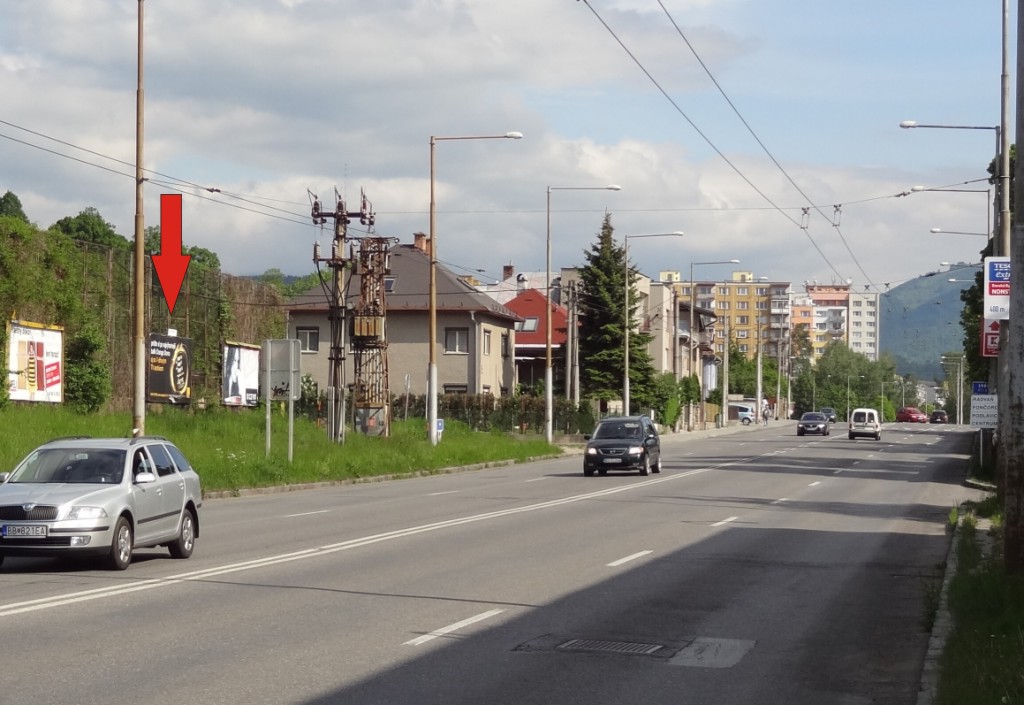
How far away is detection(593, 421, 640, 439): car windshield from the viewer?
130 ft

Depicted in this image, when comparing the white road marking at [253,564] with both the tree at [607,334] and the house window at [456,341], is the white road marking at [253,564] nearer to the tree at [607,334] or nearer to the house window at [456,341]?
the house window at [456,341]

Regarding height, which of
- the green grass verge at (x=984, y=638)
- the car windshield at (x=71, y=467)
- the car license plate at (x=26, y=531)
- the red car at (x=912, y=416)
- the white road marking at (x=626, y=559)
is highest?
the car windshield at (x=71, y=467)

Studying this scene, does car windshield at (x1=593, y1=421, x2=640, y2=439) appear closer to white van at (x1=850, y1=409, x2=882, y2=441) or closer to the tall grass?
the tall grass

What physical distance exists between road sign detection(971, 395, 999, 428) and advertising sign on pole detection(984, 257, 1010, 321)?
9487mm

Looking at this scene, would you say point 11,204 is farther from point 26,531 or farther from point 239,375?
point 26,531

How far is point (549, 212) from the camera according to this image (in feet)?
179

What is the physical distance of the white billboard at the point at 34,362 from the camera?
32250 mm

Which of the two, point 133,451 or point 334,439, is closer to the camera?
point 133,451

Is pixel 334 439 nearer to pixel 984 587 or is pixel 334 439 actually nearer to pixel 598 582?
pixel 598 582

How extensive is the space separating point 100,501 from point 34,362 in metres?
20.1

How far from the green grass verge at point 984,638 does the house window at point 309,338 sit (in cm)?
6491


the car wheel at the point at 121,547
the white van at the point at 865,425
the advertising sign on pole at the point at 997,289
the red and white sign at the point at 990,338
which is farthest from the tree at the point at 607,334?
the car wheel at the point at 121,547

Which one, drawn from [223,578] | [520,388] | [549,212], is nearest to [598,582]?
[223,578]

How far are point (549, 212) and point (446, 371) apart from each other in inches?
872
